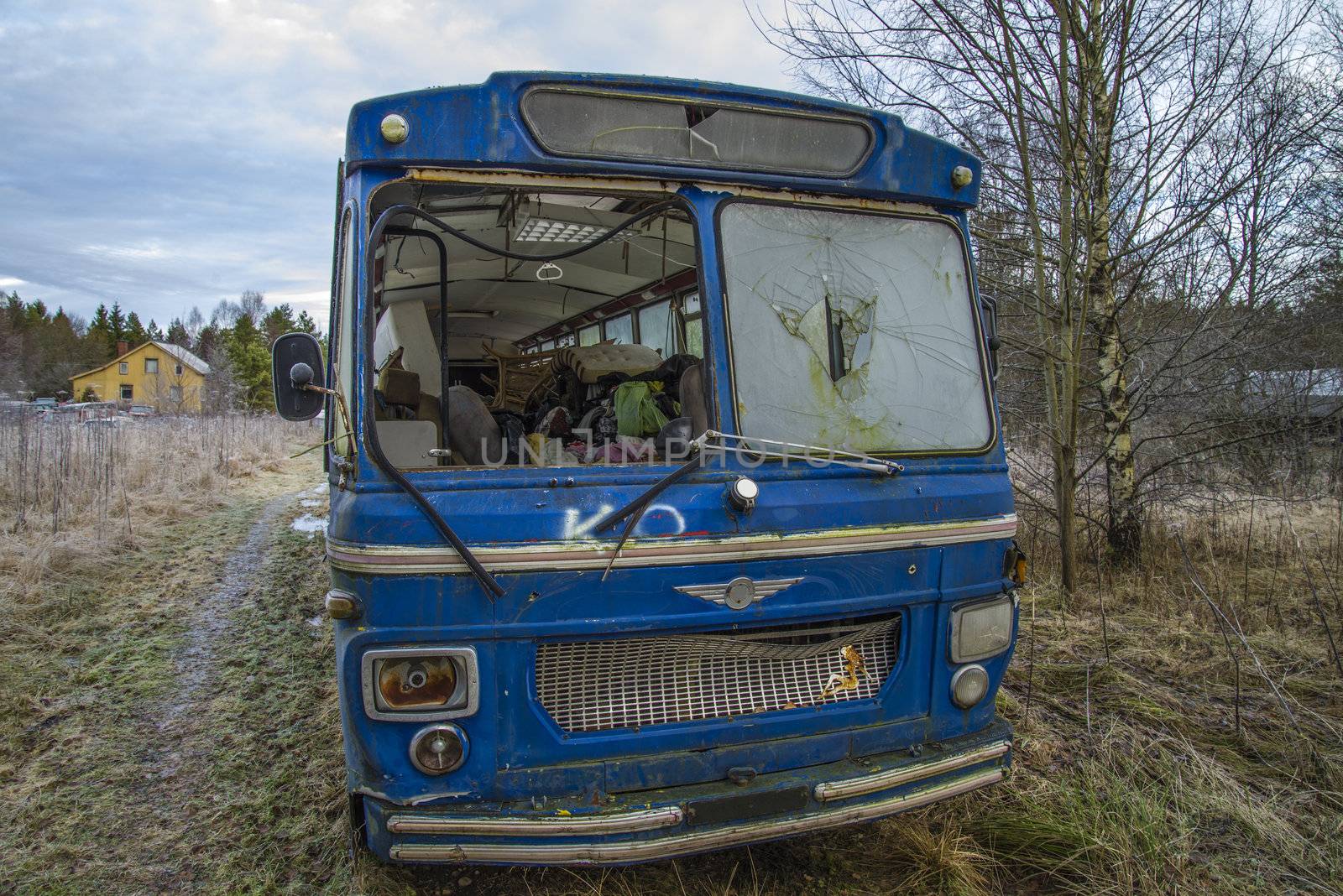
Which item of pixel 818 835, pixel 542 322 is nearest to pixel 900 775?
pixel 818 835

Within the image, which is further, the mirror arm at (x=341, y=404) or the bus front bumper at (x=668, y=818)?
the mirror arm at (x=341, y=404)

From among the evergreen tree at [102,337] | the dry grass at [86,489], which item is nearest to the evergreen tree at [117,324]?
the evergreen tree at [102,337]

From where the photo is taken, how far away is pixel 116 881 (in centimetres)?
284

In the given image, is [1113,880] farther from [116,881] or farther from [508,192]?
[116,881]

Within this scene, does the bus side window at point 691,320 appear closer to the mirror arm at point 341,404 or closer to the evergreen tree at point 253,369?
the mirror arm at point 341,404

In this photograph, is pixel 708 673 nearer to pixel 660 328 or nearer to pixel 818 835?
pixel 818 835

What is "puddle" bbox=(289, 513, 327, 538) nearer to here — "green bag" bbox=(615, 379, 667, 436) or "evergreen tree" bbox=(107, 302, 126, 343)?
"green bag" bbox=(615, 379, 667, 436)

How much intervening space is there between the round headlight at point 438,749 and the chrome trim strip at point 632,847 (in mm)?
210

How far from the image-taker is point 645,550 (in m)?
2.40

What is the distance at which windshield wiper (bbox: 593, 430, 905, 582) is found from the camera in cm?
237

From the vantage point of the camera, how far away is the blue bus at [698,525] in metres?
2.32

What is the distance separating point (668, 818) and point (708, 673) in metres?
0.48

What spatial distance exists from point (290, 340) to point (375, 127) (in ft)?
2.67

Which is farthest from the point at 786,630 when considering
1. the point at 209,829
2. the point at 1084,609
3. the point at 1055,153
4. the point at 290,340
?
the point at 1055,153
